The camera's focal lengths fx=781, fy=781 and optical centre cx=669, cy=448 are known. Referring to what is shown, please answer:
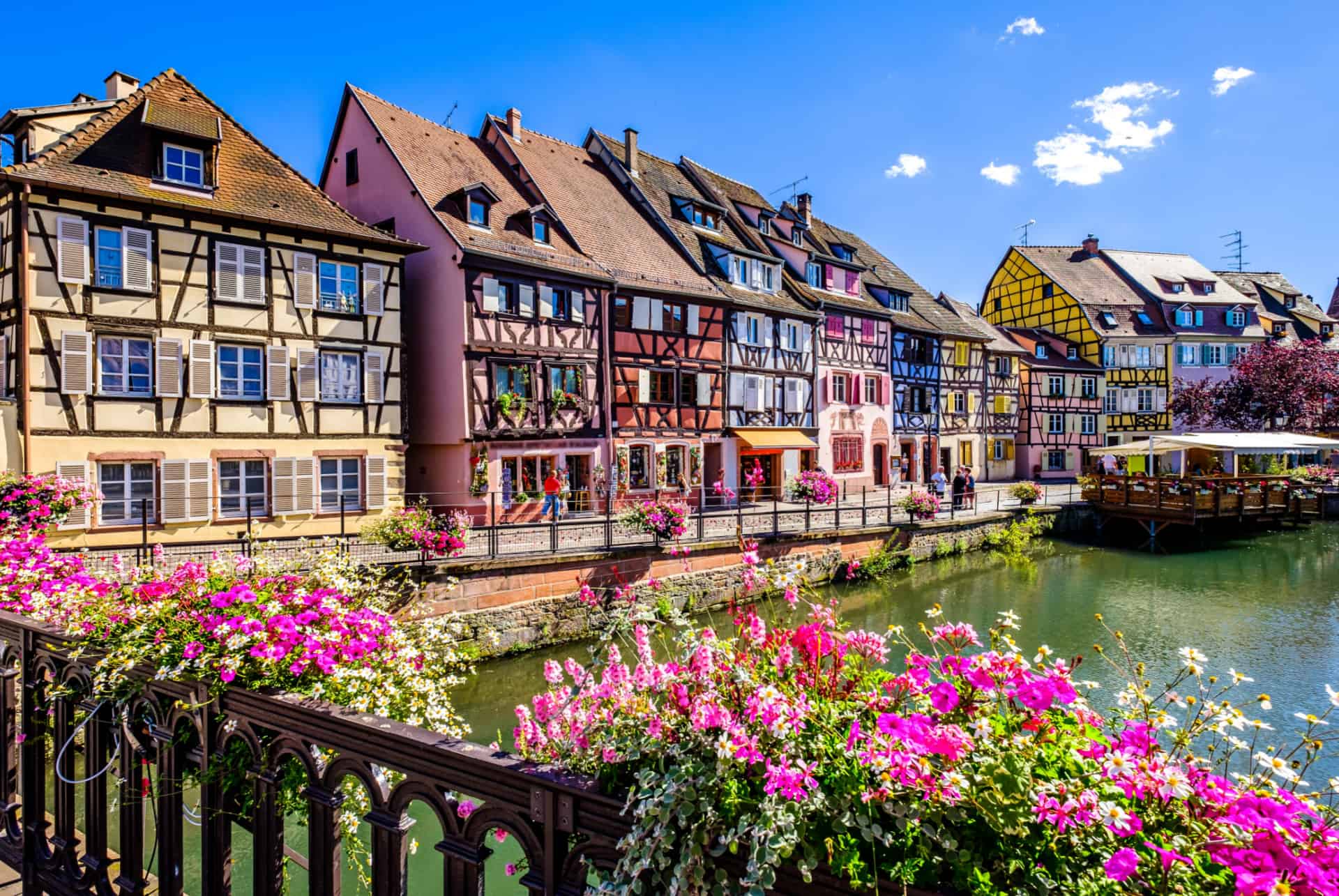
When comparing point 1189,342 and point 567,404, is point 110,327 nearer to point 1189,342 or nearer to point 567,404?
point 567,404

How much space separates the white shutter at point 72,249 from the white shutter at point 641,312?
13606mm

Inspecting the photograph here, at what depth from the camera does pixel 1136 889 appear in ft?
4.76

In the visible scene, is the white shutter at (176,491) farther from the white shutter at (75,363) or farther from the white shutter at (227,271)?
the white shutter at (227,271)

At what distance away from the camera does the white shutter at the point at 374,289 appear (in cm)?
1886

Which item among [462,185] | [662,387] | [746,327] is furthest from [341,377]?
[746,327]

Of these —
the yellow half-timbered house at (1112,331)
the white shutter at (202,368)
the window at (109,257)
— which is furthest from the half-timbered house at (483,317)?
the yellow half-timbered house at (1112,331)

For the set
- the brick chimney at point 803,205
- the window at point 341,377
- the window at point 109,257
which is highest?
the brick chimney at point 803,205

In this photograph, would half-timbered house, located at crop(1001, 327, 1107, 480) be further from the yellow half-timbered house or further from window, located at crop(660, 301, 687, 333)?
window, located at crop(660, 301, 687, 333)

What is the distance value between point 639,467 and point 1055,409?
30149mm

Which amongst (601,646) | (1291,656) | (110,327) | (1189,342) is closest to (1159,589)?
(1291,656)

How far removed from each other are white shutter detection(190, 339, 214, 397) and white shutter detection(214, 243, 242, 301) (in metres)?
1.12

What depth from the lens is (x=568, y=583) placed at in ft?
50.4

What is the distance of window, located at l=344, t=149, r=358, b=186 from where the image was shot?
2300 centimetres

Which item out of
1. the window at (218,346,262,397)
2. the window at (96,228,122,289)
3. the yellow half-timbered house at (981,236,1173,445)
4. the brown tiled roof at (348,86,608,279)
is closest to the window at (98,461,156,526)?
the window at (218,346,262,397)
